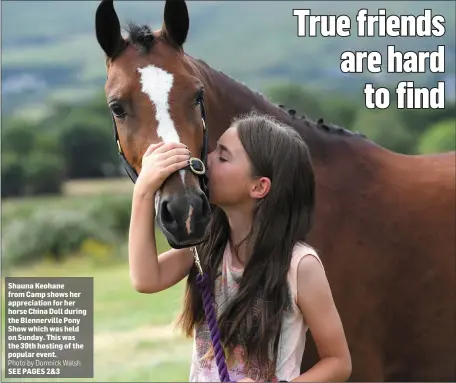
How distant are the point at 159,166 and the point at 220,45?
7.11 feet

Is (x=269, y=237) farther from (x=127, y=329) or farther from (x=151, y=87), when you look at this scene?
(x=127, y=329)

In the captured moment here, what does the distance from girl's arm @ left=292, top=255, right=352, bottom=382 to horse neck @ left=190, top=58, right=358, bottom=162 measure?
90 cm

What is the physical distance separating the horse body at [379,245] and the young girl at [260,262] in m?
0.79

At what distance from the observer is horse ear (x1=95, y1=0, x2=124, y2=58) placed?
176cm

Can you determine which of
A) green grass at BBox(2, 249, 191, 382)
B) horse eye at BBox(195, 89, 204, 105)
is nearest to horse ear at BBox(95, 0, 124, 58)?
horse eye at BBox(195, 89, 204, 105)

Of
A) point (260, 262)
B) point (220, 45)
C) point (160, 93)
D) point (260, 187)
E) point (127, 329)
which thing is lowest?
point (127, 329)

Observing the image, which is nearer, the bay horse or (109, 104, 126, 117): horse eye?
(109, 104, 126, 117): horse eye

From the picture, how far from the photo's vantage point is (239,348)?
126cm

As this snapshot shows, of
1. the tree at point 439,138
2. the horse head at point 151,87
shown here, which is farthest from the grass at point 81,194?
the horse head at point 151,87

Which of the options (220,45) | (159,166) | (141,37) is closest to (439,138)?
(220,45)

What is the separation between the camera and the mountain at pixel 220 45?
8.70 feet

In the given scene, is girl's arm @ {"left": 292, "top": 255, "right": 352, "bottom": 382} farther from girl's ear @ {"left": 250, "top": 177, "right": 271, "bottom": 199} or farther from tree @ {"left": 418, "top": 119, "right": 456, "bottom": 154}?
tree @ {"left": 418, "top": 119, "right": 456, "bottom": 154}

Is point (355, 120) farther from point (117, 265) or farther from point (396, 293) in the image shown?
point (117, 265)

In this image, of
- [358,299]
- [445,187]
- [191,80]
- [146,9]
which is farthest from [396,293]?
[146,9]
